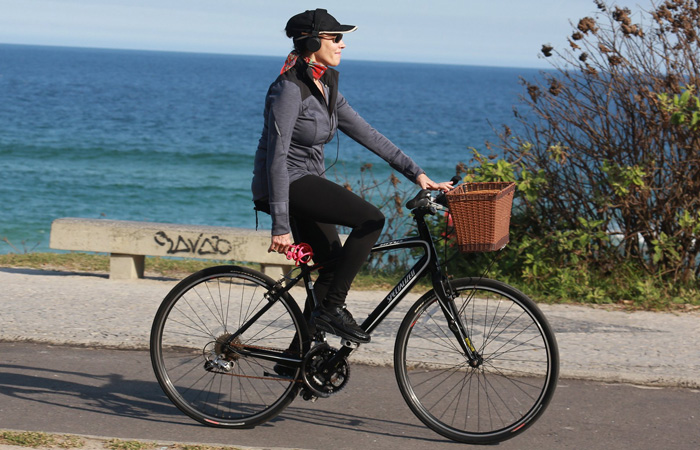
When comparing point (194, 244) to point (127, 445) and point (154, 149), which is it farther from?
point (154, 149)

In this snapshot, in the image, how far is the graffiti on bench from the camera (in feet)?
27.3

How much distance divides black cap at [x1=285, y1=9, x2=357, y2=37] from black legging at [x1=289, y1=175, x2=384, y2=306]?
0.72 metres

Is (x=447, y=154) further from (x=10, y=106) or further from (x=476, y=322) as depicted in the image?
(x=476, y=322)

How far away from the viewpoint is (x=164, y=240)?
836 centimetres

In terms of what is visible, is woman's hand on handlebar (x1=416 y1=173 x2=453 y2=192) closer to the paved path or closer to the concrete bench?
the paved path

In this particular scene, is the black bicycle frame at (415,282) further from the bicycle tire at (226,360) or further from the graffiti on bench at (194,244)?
the graffiti on bench at (194,244)

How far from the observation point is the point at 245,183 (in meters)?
36.7

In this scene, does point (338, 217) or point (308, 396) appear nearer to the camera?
point (338, 217)

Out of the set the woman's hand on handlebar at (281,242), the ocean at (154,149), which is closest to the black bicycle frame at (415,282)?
the woman's hand on handlebar at (281,242)

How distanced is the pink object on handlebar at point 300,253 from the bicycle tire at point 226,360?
0.27m

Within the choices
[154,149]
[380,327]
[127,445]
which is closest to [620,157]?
[380,327]

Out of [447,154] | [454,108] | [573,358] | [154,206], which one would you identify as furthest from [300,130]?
[454,108]

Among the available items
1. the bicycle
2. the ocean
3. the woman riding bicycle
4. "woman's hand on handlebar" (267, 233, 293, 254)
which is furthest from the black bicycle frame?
the ocean

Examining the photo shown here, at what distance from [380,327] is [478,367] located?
95.0 inches
